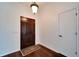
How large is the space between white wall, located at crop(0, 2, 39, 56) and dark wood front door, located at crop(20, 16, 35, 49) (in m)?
0.26

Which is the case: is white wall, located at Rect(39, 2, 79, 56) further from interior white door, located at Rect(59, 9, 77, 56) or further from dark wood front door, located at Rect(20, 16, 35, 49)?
dark wood front door, located at Rect(20, 16, 35, 49)

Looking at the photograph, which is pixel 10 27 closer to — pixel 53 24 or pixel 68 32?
pixel 53 24

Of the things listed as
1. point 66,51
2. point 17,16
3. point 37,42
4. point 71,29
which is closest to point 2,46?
point 17,16

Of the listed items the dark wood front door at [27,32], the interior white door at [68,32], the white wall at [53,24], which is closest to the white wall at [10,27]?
the dark wood front door at [27,32]

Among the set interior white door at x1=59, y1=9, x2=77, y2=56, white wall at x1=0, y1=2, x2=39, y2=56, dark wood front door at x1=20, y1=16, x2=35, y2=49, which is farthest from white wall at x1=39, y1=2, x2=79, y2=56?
white wall at x1=0, y1=2, x2=39, y2=56

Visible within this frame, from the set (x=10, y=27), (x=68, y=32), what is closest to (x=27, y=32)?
(x=10, y=27)

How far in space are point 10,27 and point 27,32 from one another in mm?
1059

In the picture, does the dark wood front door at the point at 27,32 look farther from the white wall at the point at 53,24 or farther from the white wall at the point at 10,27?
the white wall at the point at 53,24

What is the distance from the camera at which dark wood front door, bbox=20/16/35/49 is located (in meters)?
3.24

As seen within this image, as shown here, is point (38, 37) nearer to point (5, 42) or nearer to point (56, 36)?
point (56, 36)

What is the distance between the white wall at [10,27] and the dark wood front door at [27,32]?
10.3 inches

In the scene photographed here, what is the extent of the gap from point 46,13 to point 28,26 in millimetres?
1201

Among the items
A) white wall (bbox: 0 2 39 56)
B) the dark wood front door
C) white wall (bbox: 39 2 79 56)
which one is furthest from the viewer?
the dark wood front door

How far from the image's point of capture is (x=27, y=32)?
3.52 meters
